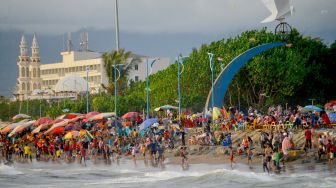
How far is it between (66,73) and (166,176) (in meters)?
99.7

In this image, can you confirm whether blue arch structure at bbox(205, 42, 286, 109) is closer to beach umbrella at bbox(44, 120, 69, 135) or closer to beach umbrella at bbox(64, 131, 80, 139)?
beach umbrella at bbox(64, 131, 80, 139)

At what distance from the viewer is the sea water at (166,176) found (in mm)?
25609

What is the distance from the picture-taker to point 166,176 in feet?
97.2

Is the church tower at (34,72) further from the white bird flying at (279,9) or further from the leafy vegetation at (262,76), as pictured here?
the white bird flying at (279,9)

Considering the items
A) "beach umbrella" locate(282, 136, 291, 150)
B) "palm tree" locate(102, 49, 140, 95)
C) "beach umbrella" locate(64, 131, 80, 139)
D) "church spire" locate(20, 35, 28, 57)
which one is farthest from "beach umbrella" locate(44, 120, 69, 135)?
"church spire" locate(20, 35, 28, 57)

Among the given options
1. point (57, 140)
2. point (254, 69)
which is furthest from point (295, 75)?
point (57, 140)

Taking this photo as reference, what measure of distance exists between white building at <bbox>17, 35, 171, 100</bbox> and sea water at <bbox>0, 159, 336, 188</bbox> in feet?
210

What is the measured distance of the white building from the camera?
102 meters

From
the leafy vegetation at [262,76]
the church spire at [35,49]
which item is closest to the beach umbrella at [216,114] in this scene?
the leafy vegetation at [262,76]

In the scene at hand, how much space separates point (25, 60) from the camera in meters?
141

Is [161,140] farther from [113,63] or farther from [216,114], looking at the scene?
[113,63]

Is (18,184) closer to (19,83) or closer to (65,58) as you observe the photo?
(65,58)

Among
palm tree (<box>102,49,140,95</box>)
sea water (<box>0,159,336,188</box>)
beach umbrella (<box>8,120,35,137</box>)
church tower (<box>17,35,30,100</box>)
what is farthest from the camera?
church tower (<box>17,35,30,100</box>)

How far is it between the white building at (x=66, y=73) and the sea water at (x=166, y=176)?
6392cm
